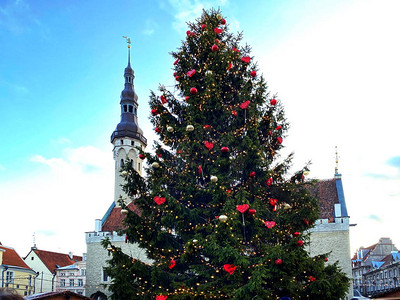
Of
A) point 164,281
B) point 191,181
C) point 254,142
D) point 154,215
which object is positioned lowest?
point 164,281

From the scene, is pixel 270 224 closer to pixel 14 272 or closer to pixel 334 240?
pixel 334 240

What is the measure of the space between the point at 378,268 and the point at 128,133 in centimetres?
3804

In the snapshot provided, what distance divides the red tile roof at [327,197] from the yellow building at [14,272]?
2782 cm

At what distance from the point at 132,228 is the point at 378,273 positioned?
50092mm

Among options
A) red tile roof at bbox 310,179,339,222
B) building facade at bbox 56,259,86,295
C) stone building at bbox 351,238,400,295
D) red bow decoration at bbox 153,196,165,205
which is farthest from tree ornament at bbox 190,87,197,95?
stone building at bbox 351,238,400,295

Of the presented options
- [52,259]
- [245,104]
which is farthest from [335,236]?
[52,259]

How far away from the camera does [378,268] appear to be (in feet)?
172

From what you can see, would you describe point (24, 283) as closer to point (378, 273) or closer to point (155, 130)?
point (155, 130)

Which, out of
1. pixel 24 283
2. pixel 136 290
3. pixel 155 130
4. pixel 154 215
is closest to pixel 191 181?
pixel 154 215

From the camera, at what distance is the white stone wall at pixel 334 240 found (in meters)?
25.4

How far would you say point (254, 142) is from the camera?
43.5 feet

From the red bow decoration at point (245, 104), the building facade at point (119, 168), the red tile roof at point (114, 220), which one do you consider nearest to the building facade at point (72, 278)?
the building facade at point (119, 168)

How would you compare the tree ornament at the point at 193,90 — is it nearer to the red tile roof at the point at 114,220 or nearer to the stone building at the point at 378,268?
the red tile roof at the point at 114,220

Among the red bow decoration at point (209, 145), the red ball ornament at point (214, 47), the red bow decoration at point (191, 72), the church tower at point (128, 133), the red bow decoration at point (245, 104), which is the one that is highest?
the church tower at point (128, 133)
